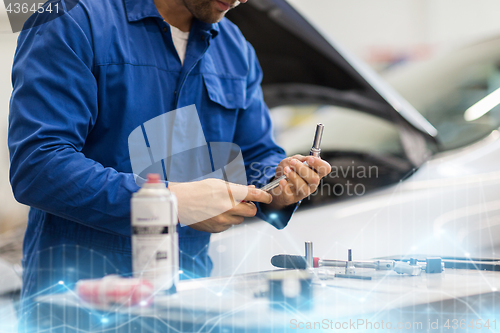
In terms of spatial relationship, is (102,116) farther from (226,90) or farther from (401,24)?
(401,24)

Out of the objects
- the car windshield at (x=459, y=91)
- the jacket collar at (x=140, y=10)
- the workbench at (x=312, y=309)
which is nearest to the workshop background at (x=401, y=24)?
the car windshield at (x=459, y=91)

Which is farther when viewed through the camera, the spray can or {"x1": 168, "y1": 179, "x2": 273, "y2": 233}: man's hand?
{"x1": 168, "y1": 179, "x2": 273, "y2": 233}: man's hand

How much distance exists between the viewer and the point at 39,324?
720 millimetres

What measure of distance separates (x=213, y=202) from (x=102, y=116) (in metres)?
0.33

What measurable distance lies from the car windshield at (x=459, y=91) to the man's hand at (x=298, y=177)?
2.48ft

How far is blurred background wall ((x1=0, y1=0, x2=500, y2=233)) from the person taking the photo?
484 centimetres

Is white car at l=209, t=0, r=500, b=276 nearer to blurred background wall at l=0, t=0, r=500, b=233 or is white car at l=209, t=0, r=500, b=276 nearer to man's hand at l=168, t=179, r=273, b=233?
man's hand at l=168, t=179, r=273, b=233

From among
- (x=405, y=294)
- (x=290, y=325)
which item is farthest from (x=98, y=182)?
(x=405, y=294)

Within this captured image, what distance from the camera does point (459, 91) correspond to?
5.54ft

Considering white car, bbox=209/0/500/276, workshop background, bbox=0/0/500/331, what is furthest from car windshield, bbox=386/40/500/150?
workshop background, bbox=0/0/500/331

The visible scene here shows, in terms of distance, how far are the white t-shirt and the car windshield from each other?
3.08 ft

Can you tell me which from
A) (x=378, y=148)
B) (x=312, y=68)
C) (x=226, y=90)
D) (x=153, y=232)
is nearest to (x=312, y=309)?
(x=153, y=232)

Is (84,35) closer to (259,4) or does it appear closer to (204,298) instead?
(204,298)

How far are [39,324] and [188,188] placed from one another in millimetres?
323
